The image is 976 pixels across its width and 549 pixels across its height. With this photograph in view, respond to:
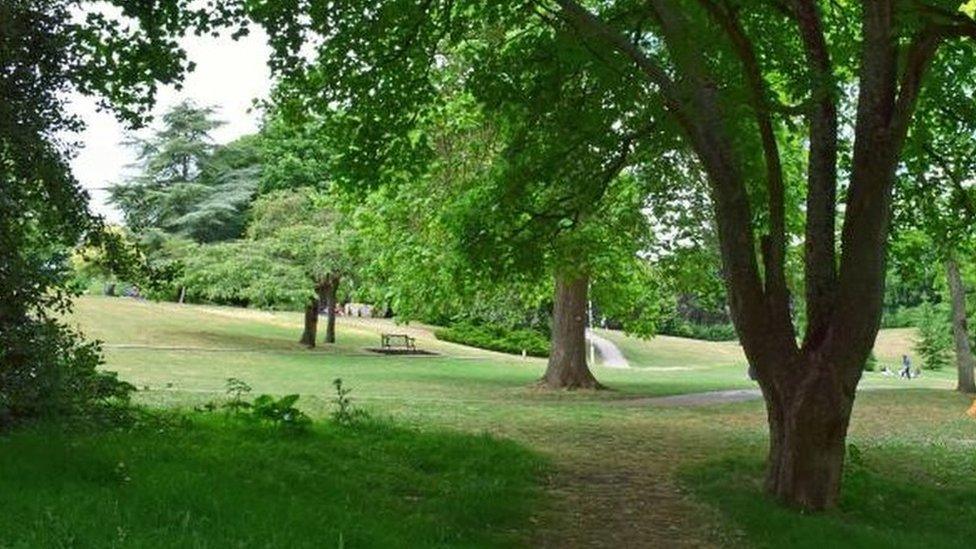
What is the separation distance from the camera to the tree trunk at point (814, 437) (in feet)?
29.0

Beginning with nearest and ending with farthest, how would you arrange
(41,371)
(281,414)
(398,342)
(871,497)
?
(41,371) → (871,497) → (281,414) → (398,342)

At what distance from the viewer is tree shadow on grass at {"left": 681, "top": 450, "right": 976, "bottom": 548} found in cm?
766

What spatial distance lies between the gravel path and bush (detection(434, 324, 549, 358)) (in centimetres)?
314

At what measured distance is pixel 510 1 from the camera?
1148 centimetres

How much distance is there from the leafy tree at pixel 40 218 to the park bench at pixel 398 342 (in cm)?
3613

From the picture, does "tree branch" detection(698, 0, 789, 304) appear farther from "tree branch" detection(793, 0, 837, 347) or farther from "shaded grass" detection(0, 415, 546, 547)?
"shaded grass" detection(0, 415, 546, 547)

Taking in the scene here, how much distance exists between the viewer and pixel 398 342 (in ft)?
155

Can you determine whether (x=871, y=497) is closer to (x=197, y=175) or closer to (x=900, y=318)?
(x=197, y=175)

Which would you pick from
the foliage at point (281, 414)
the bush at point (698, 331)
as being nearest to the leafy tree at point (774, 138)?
the foliage at point (281, 414)

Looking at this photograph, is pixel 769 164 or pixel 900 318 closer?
pixel 769 164

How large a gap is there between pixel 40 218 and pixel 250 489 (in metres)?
2.83

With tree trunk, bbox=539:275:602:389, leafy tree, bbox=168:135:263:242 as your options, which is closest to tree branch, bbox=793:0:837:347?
tree trunk, bbox=539:275:602:389

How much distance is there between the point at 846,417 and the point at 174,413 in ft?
22.9

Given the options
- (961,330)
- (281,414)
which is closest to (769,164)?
(281,414)
